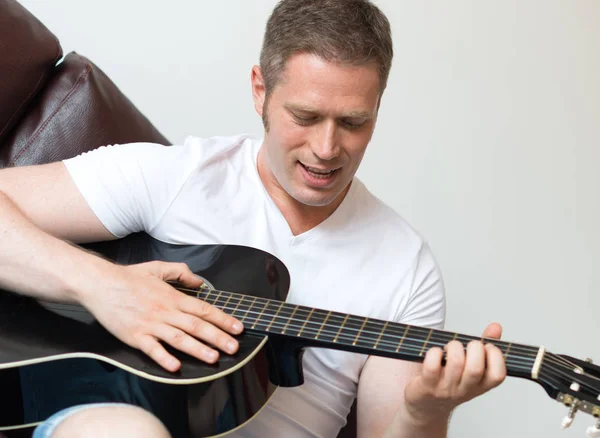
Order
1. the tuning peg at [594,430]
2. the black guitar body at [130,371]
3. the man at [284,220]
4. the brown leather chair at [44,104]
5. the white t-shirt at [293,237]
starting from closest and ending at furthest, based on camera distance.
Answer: the tuning peg at [594,430] < the black guitar body at [130,371] < the man at [284,220] < the white t-shirt at [293,237] < the brown leather chair at [44,104]

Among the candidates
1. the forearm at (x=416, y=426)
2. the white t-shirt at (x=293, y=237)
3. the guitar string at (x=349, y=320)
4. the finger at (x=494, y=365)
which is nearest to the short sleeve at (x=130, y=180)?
the white t-shirt at (x=293, y=237)

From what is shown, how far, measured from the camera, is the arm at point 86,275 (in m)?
1.31

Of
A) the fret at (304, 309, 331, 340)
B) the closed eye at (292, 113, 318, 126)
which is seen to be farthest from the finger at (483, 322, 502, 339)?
the closed eye at (292, 113, 318, 126)

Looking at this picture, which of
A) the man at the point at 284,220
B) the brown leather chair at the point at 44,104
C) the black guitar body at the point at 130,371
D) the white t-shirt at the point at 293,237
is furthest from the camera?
the brown leather chair at the point at 44,104

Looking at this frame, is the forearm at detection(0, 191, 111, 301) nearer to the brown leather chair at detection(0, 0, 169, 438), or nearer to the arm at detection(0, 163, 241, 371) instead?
the arm at detection(0, 163, 241, 371)

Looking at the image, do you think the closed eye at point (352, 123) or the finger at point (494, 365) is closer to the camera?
the finger at point (494, 365)

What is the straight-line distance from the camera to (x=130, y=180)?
5.19ft

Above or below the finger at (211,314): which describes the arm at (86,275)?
below

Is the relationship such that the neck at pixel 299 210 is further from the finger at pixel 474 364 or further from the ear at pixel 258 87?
the finger at pixel 474 364

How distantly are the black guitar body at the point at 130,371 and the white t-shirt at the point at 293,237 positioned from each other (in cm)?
10

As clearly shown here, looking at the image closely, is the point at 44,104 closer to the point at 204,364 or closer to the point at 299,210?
the point at 299,210

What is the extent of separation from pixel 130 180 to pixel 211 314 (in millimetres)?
373

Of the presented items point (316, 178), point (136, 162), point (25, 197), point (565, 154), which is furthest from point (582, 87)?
point (25, 197)

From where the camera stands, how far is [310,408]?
1.54 meters
